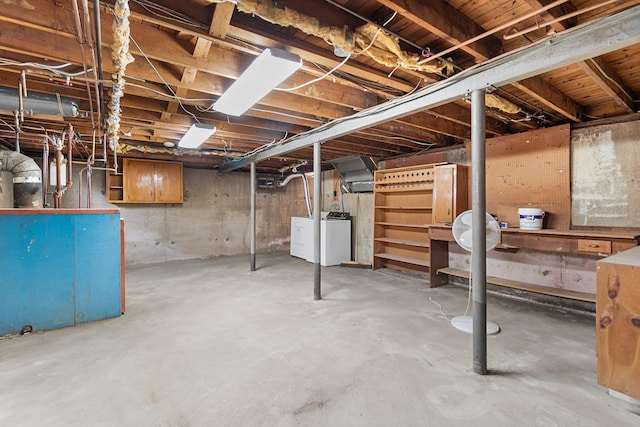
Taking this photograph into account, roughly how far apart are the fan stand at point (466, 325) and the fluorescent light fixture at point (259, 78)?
104 inches

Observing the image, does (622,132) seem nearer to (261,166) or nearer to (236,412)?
(236,412)

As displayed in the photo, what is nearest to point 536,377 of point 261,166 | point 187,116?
point 187,116

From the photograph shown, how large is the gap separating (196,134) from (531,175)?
4302mm

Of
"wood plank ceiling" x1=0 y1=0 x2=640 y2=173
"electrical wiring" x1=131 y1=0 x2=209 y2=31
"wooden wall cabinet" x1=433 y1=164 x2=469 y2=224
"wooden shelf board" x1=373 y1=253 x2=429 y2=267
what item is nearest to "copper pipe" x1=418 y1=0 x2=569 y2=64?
"wood plank ceiling" x1=0 y1=0 x2=640 y2=173

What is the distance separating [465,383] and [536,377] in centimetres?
52

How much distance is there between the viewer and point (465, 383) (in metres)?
1.95

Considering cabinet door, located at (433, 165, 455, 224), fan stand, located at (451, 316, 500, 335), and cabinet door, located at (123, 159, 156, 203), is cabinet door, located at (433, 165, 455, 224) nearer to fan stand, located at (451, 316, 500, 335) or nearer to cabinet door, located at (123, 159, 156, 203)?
fan stand, located at (451, 316, 500, 335)

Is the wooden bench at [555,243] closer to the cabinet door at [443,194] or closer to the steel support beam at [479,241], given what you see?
the cabinet door at [443,194]

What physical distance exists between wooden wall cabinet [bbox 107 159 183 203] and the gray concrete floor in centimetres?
322

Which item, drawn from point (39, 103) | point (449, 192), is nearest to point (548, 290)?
point (449, 192)

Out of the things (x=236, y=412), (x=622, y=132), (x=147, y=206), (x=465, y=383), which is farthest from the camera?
(x=147, y=206)

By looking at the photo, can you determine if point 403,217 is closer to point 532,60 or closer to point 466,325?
point 466,325

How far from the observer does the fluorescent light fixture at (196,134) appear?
3.45 metres

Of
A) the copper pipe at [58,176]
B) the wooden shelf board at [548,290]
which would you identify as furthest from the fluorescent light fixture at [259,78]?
the wooden shelf board at [548,290]
